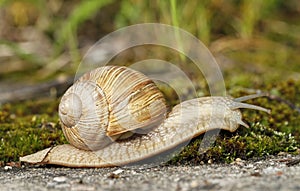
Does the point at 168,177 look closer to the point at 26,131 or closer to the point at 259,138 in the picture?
the point at 259,138

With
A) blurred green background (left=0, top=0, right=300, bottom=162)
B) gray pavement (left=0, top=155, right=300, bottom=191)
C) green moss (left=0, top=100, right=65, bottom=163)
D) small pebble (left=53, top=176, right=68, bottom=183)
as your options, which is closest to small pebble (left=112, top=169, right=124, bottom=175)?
gray pavement (left=0, top=155, right=300, bottom=191)

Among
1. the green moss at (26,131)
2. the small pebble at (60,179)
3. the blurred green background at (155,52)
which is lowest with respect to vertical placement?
the small pebble at (60,179)

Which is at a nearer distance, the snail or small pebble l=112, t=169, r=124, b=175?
small pebble l=112, t=169, r=124, b=175

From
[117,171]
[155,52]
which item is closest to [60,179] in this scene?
[117,171]

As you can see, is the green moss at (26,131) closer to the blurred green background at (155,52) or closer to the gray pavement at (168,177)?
the blurred green background at (155,52)

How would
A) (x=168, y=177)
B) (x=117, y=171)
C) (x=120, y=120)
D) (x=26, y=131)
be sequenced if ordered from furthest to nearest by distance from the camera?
(x=26, y=131) < (x=120, y=120) < (x=117, y=171) < (x=168, y=177)

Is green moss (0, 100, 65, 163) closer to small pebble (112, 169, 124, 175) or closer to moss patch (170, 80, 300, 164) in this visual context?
small pebble (112, 169, 124, 175)

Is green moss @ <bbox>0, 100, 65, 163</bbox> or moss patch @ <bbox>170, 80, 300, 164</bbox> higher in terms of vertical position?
green moss @ <bbox>0, 100, 65, 163</bbox>

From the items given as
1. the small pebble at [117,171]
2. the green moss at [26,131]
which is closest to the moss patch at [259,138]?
Result: the small pebble at [117,171]
